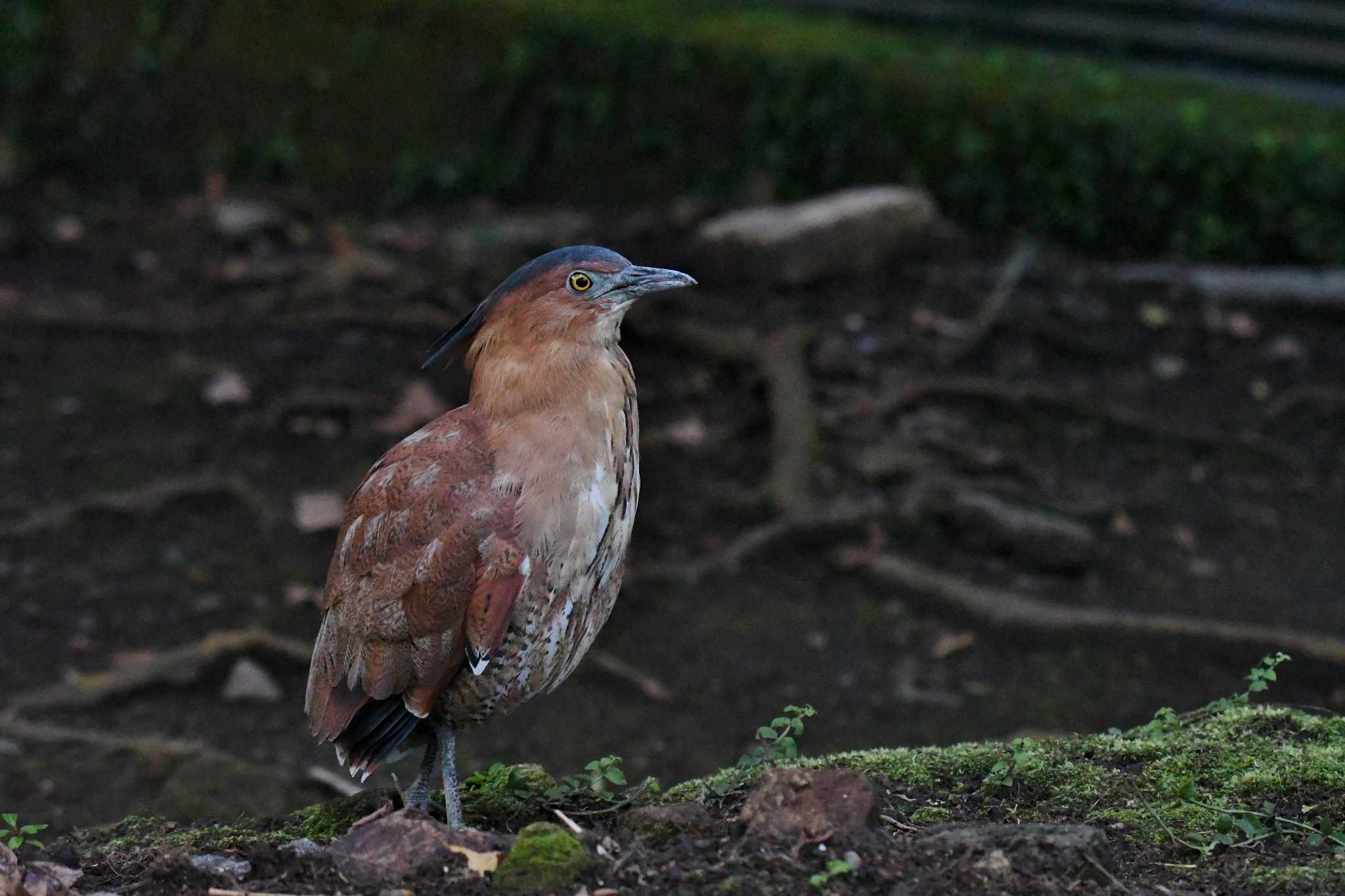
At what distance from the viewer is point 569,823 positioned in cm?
303

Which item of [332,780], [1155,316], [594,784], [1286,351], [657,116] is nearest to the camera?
[594,784]

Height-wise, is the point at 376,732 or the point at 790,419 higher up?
the point at 376,732

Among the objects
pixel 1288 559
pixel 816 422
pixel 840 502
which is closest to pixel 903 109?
pixel 816 422

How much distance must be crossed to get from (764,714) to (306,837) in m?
2.82

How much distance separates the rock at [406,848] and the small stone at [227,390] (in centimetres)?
509

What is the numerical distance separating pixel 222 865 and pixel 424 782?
0.66 m

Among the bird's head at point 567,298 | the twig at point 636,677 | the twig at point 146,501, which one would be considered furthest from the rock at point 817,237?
the bird's head at point 567,298

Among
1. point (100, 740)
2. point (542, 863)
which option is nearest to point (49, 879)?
point (542, 863)

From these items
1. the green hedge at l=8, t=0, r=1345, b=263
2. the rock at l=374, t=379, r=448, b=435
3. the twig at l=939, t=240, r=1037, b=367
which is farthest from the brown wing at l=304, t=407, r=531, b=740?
the green hedge at l=8, t=0, r=1345, b=263

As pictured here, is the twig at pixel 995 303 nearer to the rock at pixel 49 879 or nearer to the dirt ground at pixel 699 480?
the dirt ground at pixel 699 480

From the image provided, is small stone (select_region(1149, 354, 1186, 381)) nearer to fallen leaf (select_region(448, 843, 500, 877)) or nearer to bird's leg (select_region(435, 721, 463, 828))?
bird's leg (select_region(435, 721, 463, 828))

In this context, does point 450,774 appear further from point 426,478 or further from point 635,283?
point 635,283

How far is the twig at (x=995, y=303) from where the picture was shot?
7.86 m

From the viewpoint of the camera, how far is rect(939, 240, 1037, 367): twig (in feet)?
25.8
